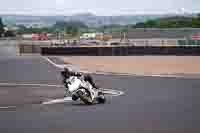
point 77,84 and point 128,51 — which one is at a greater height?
point 77,84

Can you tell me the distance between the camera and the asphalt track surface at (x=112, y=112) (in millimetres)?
14039

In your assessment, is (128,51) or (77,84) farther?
(128,51)

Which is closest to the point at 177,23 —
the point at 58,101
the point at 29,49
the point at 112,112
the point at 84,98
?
the point at 29,49

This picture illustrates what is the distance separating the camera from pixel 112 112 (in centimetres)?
1722

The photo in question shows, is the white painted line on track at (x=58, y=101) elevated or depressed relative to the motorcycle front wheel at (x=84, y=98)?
depressed

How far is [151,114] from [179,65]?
89.7ft

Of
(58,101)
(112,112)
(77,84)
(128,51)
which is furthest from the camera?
(128,51)

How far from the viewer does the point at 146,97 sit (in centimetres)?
2133

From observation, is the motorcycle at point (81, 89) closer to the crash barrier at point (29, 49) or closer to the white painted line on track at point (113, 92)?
the white painted line on track at point (113, 92)

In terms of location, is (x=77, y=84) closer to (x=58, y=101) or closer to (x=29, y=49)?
(x=58, y=101)

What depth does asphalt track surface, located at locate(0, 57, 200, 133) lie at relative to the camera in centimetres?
1404

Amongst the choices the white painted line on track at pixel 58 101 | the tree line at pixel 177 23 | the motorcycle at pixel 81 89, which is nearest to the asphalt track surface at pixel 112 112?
the white painted line on track at pixel 58 101

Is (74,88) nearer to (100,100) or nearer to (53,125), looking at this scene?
(100,100)

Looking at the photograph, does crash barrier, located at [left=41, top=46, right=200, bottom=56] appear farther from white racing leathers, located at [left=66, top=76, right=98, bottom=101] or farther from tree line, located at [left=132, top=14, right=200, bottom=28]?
tree line, located at [left=132, top=14, right=200, bottom=28]
